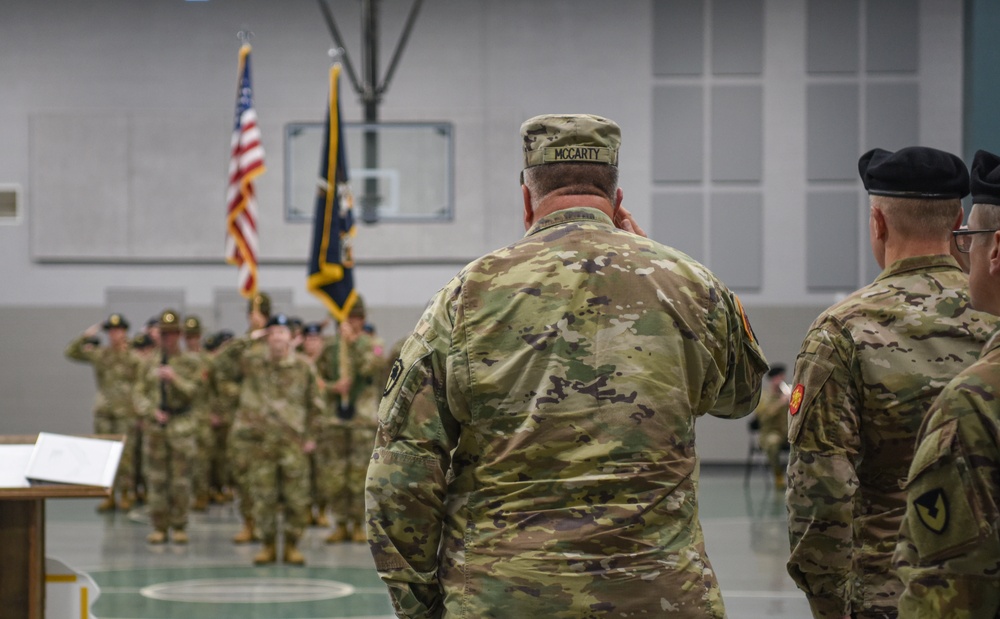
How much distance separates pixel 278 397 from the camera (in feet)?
31.2

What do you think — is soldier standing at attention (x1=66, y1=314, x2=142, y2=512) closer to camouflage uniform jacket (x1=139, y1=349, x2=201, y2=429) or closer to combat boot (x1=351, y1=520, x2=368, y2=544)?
camouflage uniform jacket (x1=139, y1=349, x2=201, y2=429)

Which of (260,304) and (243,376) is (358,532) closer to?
(243,376)

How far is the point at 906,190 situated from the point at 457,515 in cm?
134

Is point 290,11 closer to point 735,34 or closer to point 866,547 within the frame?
point 735,34

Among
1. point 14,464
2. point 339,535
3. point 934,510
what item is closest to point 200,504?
point 339,535

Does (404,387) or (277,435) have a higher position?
(404,387)

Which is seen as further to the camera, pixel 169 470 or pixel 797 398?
pixel 169 470

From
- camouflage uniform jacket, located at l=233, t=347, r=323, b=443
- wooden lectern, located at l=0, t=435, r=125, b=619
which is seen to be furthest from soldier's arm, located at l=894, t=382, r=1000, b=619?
camouflage uniform jacket, located at l=233, t=347, r=323, b=443

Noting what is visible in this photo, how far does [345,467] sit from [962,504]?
915 centimetres

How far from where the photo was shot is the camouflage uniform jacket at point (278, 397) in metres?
9.46

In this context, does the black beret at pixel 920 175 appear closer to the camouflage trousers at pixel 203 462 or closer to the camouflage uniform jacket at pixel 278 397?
the camouflage uniform jacket at pixel 278 397

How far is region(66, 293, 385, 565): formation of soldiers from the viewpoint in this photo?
9.47 meters

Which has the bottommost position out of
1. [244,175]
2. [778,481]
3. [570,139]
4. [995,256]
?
[778,481]

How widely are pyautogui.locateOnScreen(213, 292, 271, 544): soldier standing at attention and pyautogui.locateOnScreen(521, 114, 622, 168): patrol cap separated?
743 centimetres
